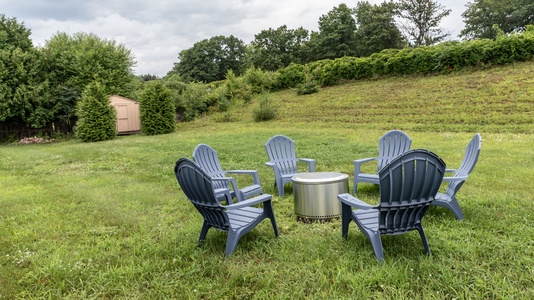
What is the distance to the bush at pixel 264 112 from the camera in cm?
1761

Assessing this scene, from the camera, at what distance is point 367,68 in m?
22.1

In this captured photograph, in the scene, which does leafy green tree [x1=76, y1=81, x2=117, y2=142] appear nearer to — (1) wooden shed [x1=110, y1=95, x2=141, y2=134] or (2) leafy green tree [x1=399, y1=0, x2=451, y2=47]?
(1) wooden shed [x1=110, y1=95, x2=141, y2=134]

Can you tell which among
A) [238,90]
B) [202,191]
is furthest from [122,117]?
[202,191]

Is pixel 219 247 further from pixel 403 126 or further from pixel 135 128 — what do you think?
pixel 135 128

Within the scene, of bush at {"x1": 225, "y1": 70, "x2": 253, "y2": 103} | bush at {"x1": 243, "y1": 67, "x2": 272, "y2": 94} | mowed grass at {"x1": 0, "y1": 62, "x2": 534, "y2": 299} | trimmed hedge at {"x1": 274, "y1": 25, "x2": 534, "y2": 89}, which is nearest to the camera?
mowed grass at {"x1": 0, "y1": 62, "x2": 534, "y2": 299}

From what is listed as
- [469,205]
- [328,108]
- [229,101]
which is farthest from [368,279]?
[229,101]

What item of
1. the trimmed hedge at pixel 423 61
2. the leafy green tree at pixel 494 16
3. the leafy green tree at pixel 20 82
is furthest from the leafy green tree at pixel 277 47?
the leafy green tree at pixel 20 82

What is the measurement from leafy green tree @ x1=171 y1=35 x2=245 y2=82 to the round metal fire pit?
45.8 meters

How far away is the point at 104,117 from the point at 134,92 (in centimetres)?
863

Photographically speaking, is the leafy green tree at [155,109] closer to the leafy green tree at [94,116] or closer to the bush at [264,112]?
the leafy green tree at [94,116]

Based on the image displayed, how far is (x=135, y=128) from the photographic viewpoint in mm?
19734

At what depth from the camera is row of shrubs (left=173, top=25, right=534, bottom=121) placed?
16.8 m

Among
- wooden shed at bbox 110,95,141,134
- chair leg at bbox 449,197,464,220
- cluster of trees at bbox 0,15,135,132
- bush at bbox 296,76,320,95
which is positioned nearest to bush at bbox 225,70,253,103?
bush at bbox 296,76,320,95

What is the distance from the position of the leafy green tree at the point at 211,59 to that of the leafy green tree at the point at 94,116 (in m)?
33.2
